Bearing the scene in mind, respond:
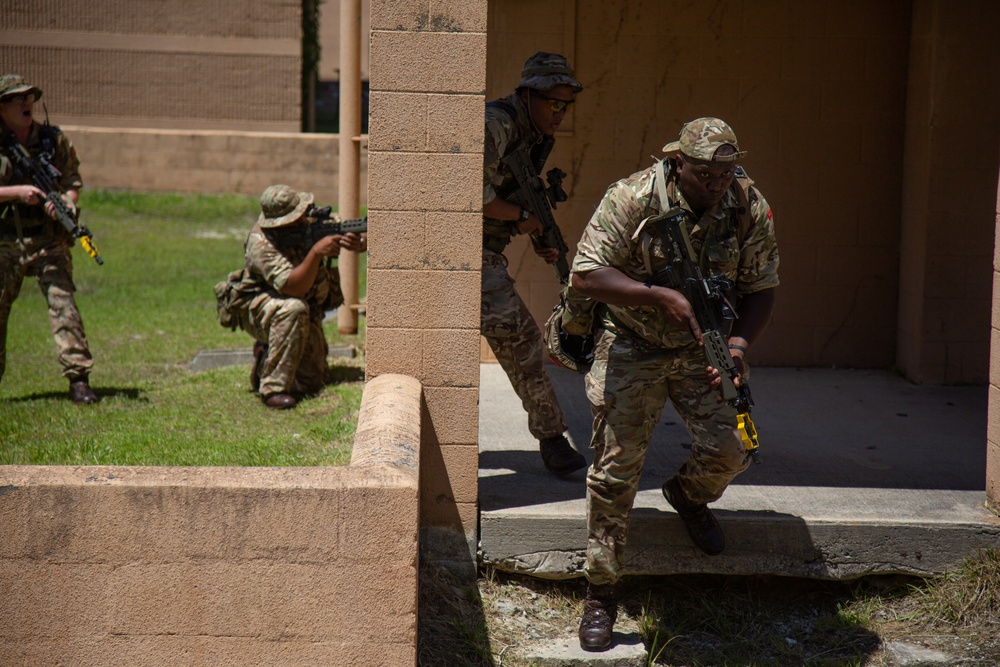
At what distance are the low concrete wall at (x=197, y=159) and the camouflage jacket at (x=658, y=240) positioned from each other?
41.5 feet

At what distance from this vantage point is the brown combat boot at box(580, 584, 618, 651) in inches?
161

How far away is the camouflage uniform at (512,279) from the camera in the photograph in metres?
4.75

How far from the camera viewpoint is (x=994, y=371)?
15.1ft

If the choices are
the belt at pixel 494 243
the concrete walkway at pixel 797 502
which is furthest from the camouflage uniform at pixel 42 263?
the belt at pixel 494 243

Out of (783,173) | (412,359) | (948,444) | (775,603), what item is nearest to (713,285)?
(412,359)

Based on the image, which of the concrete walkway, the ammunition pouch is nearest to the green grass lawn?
the ammunition pouch

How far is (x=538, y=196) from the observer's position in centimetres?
496

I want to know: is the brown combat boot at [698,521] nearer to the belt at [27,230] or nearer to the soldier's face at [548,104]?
the soldier's face at [548,104]

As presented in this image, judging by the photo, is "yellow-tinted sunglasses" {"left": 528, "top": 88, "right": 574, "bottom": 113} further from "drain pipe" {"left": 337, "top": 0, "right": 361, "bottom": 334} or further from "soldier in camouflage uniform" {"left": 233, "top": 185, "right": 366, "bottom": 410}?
"drain pipe" {"left": 337, "top": 0, "right": 361, "bottom": 334}

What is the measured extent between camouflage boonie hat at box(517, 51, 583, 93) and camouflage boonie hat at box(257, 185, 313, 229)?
7.93ft

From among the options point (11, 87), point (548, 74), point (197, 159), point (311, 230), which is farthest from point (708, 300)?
point (197, 159)

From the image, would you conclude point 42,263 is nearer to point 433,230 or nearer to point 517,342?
point 517,342

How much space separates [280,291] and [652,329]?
11.3 ft

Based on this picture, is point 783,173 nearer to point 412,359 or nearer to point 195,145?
point 412,359
